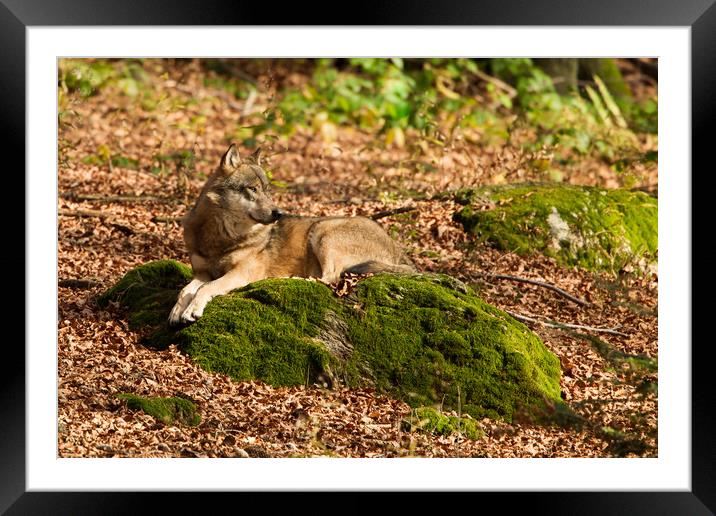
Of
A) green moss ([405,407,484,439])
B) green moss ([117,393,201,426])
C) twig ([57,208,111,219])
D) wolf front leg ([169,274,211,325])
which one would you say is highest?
twig ([57,208,111,219])

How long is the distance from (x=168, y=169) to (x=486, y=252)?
5.84m

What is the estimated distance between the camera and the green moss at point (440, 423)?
760 cm

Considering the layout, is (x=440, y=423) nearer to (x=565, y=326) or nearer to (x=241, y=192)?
(x=565, y=326)

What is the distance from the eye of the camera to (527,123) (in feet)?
55.6

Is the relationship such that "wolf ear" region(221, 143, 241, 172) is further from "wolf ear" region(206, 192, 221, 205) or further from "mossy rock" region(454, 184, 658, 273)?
"mossy rock" region(454, 184, 658, 273)

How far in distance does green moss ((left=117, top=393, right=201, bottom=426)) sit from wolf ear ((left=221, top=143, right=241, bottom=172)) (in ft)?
8.69

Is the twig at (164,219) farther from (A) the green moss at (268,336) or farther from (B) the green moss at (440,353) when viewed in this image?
(B) the green moss at (440,353)

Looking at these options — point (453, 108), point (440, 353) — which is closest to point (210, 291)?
point (440, 353)

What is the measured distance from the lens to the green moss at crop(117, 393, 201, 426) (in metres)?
7.48

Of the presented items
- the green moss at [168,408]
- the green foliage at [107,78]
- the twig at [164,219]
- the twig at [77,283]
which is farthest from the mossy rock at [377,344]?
the green foliage at [107,78]

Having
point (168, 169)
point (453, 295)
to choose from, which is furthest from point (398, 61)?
point (453, 295)

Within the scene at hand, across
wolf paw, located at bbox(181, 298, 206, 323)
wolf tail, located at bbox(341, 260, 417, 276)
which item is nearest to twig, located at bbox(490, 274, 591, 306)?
wolf tail, located at bbox(341, 260, 417, 276)
